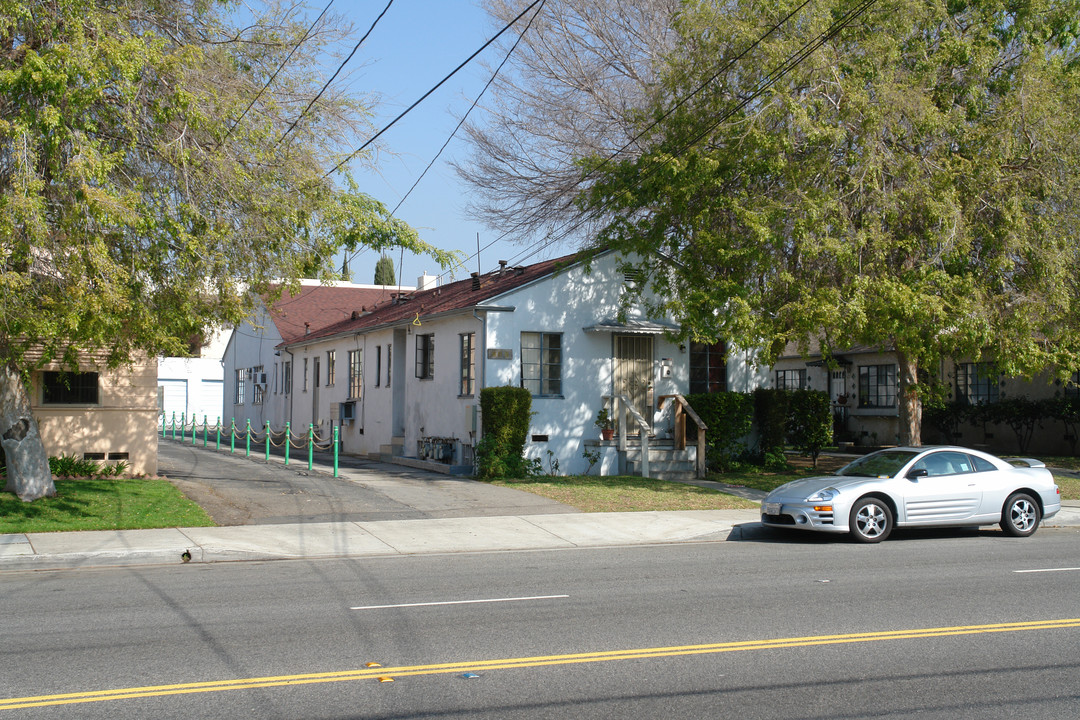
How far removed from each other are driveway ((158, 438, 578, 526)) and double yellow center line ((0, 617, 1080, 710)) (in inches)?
350

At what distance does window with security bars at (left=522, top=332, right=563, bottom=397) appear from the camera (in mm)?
22531

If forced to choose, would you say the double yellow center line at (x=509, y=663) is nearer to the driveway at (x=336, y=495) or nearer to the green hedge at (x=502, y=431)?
the driveway at (x=336, y=495)

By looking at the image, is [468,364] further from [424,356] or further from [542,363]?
[424,356]

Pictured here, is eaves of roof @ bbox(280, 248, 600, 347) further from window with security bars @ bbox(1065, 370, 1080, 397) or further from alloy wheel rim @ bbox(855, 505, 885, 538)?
window with security bars @ bbox(1065, 370, 1080, 397)

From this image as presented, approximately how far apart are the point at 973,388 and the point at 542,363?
1554 cm

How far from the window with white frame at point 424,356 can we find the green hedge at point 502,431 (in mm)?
4604

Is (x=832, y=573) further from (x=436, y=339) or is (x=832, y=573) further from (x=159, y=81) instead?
(x=436, y=339)

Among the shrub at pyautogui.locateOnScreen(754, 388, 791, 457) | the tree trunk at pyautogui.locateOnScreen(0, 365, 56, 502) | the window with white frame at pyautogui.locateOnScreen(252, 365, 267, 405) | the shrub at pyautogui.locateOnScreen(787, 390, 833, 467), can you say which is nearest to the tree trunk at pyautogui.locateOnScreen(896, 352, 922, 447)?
the shrub at pyautogui.locateOnScreen(787, 390, 833, 467)

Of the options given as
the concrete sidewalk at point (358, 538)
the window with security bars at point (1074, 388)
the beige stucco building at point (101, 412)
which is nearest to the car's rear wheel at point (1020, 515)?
the concrete sidewalk at point (358, 538)

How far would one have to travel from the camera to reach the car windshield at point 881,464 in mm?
14273

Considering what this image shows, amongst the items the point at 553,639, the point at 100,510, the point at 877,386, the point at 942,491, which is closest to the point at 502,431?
the point at 100,510

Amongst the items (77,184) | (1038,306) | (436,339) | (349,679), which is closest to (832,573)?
(349,679)

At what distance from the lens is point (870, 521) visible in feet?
45.2

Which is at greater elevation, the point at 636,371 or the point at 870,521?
the point at 636,371
